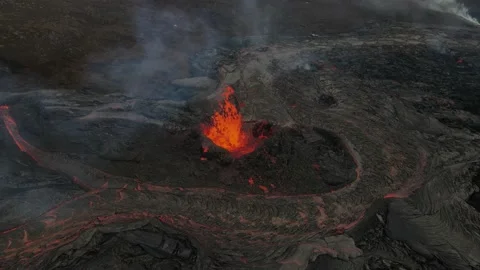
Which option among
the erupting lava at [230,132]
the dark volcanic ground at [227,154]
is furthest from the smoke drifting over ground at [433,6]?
the erupting lava at [230,132]

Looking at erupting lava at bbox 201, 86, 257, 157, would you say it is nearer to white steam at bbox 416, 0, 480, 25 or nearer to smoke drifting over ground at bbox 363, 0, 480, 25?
smoke drifting over ground at bbox 363, 0, 480, 25

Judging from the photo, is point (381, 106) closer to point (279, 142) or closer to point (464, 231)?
point (279, 142)

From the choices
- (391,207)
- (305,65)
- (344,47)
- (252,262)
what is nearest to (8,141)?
(252,262)

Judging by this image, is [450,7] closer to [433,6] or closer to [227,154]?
[433,6]

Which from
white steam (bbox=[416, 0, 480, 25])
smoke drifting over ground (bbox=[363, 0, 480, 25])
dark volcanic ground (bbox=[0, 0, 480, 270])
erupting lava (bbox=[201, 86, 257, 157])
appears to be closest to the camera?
dark volcanic ground (bbox=[0, 0, 480, 270])

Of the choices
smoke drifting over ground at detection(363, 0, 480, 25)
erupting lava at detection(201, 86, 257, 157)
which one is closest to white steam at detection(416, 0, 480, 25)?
smoke drifting over ground at detection(363, 0, 480, 25)

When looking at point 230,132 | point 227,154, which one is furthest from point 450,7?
point 227,154
